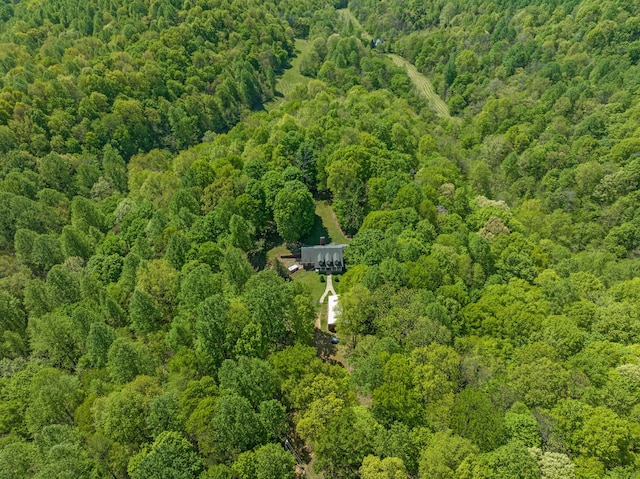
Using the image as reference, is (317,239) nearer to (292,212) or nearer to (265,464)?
(292,212)

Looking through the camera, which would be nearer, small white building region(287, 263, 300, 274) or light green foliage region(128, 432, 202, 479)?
light green foliage region(128, 432, 202, 479)

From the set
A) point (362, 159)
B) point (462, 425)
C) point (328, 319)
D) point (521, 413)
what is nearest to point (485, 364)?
point (521, 413)

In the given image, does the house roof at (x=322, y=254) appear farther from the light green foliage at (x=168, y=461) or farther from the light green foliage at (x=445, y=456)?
the light green foliage at (x=168, y=461)

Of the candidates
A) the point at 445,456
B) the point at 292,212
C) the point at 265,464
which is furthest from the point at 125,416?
the point at 292,212

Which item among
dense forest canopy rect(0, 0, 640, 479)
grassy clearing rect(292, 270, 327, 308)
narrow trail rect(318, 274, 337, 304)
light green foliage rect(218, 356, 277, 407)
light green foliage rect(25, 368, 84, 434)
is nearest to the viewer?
dense forest canopy rect(0, 0, 640, 479)

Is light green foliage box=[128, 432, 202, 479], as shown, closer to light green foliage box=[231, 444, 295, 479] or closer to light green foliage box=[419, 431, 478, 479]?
light green foliage box=[231, 444, 295, 479]

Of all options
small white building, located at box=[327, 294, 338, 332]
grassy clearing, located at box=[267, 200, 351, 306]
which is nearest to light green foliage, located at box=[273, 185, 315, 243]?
grassy clearing, located at box=[267, 200, 351, 306]

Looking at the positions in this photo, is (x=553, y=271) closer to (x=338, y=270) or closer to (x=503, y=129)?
(x=338, y=270)
